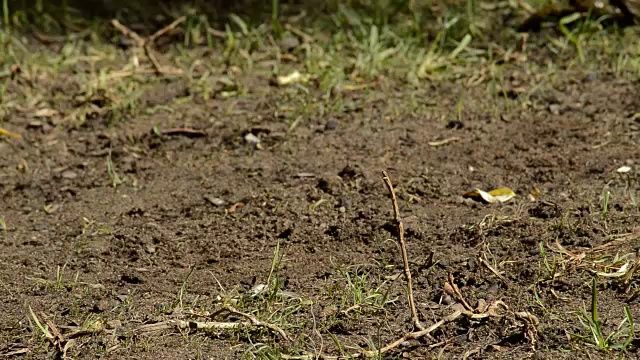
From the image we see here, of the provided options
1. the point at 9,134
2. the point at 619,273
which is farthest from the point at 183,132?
the point at 619,273

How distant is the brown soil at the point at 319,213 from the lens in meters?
2.71

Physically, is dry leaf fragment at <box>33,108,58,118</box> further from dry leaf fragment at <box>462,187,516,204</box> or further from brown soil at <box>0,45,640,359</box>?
dry leaf fragment at <box>462,187,516,204</box>

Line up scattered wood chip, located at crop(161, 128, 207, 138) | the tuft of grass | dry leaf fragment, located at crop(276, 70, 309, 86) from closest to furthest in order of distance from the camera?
the tuft of grass
scattered wood chip, located at crop(161, 128, 207, 138)
dry leaf fragment, located at crop(276, 70, 309, 86)

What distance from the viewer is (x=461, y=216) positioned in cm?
325

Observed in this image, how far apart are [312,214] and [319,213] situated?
26mm

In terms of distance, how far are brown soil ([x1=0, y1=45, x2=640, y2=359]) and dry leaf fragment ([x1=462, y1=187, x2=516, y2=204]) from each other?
0.16 feet

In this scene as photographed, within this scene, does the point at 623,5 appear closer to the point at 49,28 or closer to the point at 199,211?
the point at 199,211

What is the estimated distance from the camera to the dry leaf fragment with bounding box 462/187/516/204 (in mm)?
3334

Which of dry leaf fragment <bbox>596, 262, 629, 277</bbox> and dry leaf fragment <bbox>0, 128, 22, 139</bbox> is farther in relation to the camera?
dry leaf fragment <bbox>0, 128, 22, 139</bbox>

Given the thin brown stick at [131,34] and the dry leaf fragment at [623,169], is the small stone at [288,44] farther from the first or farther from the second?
the dry leaf fragment at [623,169]

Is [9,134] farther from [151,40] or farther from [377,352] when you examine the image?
[377,352]

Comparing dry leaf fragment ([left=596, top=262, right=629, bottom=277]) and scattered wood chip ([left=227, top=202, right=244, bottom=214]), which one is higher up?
dry leaf fragment ([left=596, top=262, right=629, bottom=277])

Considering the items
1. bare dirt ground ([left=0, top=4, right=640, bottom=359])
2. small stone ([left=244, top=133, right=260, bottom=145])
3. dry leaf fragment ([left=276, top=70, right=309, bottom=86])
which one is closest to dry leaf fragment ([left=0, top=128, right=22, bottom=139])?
bare dirt ground ([left=0, top=4, right=640, bottom=359])

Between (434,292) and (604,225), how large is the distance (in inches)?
26.1
